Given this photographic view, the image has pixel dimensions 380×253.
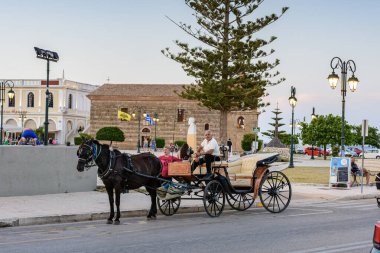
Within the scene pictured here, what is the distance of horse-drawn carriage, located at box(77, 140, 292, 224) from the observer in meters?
12.6

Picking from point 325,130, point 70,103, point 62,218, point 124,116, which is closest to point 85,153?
point 62,218

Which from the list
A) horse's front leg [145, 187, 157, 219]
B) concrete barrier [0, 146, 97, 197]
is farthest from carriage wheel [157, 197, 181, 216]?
concrete barrier [0, 146, 97, 197]

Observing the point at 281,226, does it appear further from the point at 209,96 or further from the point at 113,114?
the point at 113,114

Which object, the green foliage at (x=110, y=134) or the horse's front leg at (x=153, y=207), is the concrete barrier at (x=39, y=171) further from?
the green foliage at (x=110, y=134)

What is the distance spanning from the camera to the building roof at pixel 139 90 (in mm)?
87312

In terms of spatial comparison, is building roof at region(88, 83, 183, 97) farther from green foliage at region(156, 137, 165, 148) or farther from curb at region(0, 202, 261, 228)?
curb at region(0, 202, 261, 228)

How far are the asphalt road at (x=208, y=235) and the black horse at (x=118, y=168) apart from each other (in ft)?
2.18

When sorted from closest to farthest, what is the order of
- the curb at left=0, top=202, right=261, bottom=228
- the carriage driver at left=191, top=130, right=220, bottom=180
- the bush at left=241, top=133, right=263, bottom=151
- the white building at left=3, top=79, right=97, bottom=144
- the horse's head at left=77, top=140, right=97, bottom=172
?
the curb at left=0, top=202, right=261, bottom=228 → the horse's head at left=77, top=140, right=97, bottom=172 → the carriage driver at left=191, top=130, right=220, bottom=180 → the bush at left=241, top=133, right=263, bottom=151 → the white building at left=3, top=79, right=97, bottom=144

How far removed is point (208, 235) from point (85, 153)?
10.2 ft

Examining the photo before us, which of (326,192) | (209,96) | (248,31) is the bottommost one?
(326,192)

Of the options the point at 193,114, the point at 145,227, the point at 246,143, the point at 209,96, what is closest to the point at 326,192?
the point at 145,227

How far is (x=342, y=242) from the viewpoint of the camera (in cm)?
1031

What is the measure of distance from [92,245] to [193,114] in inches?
3037

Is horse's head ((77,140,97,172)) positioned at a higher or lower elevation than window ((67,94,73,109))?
lower
